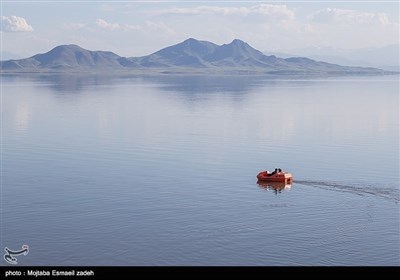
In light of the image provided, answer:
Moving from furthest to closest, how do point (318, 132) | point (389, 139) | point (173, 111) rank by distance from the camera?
point (173, 111)
point (318, 132)
point (389, 139)

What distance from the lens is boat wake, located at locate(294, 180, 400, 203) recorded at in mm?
44594

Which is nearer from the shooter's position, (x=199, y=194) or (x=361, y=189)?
(x=199, y=194)

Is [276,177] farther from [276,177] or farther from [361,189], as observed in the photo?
[361,189]

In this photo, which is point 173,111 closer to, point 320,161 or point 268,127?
point 268,127

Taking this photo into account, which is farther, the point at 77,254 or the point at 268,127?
the point at 268,127

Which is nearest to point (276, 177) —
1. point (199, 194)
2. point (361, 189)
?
point (361, 189)

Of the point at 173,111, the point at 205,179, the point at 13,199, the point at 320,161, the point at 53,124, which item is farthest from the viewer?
the point at 173,111

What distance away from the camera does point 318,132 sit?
2968 inches

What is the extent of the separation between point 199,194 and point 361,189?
11.3 metres

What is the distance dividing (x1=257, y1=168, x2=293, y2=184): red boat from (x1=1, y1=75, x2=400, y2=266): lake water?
2.39 ft

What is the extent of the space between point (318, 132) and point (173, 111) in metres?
31.0

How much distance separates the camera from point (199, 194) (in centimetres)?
4434
